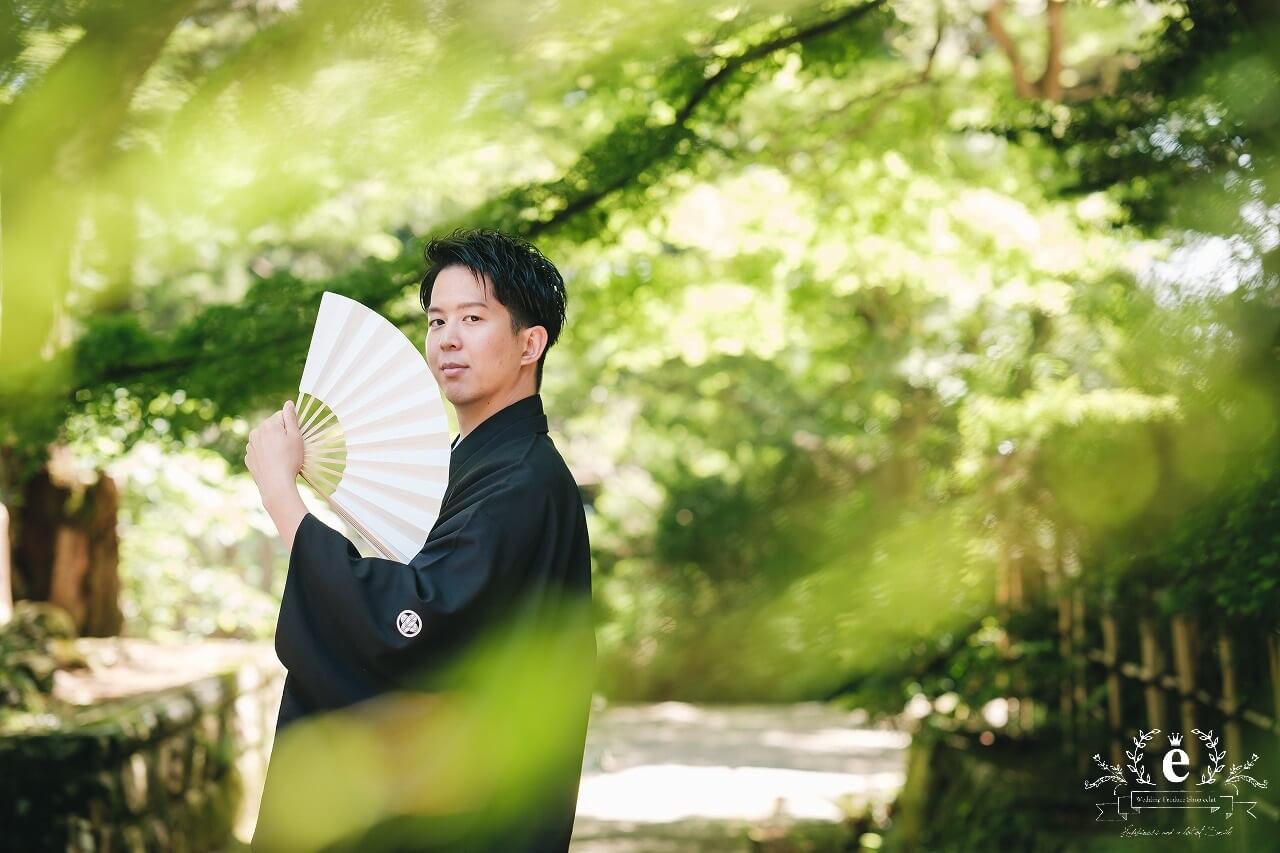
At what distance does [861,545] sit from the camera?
542 centimetres

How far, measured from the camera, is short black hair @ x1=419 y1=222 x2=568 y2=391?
2.31 metres

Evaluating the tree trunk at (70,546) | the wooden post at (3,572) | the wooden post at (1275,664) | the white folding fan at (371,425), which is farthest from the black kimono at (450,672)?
the tree trunk at (70,546)

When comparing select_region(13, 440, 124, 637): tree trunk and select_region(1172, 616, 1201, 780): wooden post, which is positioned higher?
select_region(13, 440, 124, 637): tree trunk

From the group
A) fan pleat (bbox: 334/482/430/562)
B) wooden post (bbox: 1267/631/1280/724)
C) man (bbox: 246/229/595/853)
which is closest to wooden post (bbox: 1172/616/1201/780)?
wooden post (bbox: 1267/631/1280/724)

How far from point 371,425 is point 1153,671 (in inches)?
145

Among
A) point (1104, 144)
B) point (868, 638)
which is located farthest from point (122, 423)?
point (1104, 144)

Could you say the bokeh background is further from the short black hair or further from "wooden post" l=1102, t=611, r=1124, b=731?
the short black hair

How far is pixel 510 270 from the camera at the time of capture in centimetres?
231

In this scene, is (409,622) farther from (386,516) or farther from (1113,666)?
(1113,666)

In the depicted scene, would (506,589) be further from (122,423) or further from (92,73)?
(122,423)

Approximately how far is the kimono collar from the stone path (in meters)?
4.75

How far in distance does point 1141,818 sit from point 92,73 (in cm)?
426
